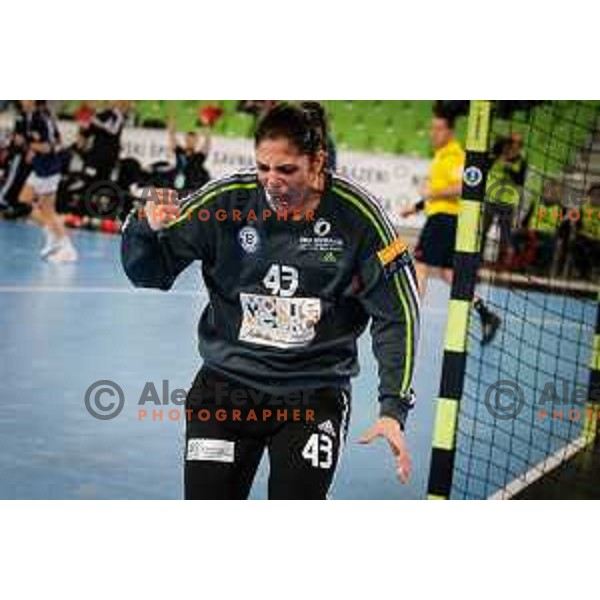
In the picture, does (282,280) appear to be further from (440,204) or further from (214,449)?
(440,204)

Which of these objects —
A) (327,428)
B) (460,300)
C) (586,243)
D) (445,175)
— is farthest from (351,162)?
(327,428)

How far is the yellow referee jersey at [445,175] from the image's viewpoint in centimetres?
418

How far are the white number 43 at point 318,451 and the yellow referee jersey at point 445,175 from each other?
4.81 ft

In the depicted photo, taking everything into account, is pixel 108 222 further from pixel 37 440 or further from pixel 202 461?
pixel 202 461

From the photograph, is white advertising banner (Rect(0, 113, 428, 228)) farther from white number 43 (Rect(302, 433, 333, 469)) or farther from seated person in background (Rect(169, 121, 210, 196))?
white number 43 (Rect(302, 433, 333, 469))

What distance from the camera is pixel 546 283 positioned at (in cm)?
535

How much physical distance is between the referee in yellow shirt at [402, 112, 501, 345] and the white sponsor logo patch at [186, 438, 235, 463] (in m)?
1.43

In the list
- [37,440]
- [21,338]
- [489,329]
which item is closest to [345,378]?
[37,440]

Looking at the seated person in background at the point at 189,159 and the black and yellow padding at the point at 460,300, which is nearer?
the black and yellow padding at the point at 460,300

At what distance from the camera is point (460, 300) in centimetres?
373

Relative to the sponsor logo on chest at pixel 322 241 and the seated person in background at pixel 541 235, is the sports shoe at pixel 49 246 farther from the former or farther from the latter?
the seated person in background at pixel 541 235

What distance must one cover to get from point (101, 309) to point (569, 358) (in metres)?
2.36

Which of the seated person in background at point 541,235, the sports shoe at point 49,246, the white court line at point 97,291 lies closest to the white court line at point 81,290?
the white court line at point 97,291

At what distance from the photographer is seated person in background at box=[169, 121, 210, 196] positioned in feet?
13.4
